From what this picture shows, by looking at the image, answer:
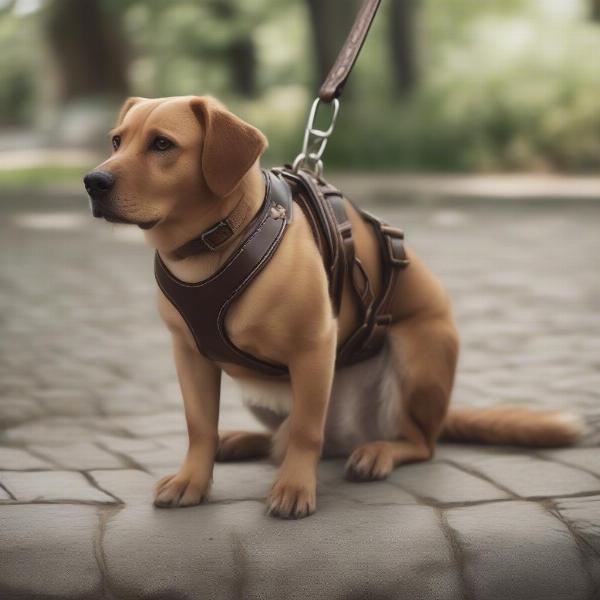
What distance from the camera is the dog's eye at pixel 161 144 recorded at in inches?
Answer: 121

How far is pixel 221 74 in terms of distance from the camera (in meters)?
28.6

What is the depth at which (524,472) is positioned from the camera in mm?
3750

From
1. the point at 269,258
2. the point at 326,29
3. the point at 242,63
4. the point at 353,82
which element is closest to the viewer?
the point at 269,258

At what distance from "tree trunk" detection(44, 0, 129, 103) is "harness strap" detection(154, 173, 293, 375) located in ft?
67.0

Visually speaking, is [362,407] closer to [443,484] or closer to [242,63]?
[443,484]

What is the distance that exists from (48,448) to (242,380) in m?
1.05

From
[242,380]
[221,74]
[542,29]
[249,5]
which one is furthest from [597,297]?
[221,74]

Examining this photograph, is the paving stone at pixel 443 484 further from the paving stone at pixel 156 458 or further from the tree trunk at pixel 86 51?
the tree trunk at pixel 86 51

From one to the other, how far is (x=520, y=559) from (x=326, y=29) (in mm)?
15705

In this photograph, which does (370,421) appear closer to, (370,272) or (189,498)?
(370,272)

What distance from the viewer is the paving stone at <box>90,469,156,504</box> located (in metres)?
3.49

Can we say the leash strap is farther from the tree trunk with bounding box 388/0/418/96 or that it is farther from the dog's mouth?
the tree trunk with bounding box 388/0/418/96

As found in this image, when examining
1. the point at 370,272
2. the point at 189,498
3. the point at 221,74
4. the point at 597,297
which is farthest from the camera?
the point at 221,74

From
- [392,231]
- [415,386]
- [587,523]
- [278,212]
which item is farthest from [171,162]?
[587,523]
